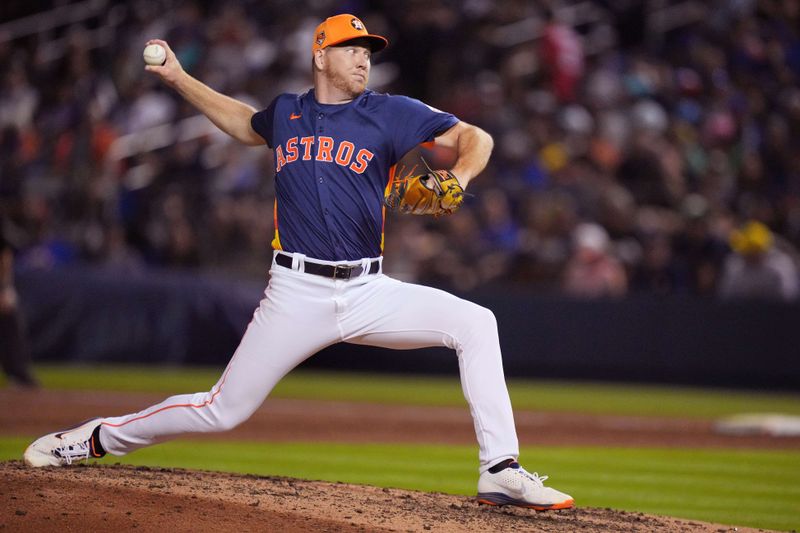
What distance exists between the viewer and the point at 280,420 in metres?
11.0

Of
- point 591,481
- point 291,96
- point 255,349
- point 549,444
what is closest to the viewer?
point 255,349

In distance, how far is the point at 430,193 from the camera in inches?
201

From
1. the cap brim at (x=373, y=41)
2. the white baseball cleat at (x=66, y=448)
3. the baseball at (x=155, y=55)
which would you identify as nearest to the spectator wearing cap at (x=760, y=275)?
the cap brim at (x=373, y=41)

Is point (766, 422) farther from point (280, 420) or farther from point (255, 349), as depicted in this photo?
point (255, 349)

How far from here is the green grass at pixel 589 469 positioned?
23.3 ft

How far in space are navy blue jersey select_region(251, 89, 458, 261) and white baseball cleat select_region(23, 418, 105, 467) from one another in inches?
50.2

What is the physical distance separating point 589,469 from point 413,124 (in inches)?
163

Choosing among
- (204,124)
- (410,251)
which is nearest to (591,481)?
(410,251)

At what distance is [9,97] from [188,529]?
1339 centimetres

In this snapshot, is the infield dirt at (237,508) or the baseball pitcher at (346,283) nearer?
the infield dirt at (237,508)

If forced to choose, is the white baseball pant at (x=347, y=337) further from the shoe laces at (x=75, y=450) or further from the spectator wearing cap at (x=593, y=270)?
the spectator wearing cap at (x=593, y=270)

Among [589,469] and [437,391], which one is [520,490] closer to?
[589,469]

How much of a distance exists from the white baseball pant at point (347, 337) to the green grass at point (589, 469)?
1981 millimetres

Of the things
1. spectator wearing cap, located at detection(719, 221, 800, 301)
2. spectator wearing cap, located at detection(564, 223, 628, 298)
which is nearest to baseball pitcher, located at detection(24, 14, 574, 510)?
spectator wearing cap, located at detection(719, 221, 800, 301)
